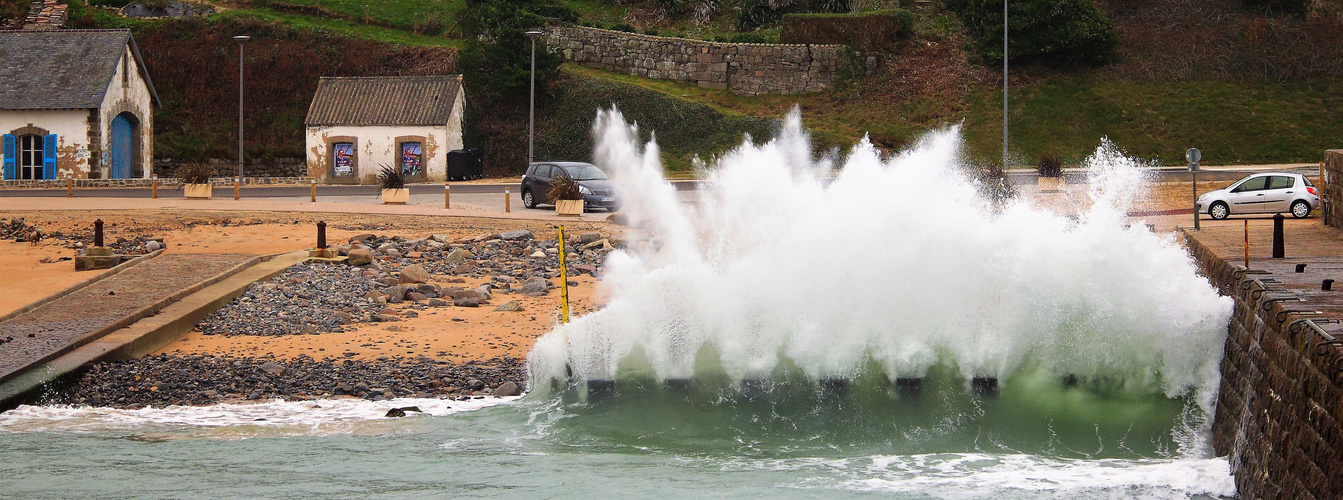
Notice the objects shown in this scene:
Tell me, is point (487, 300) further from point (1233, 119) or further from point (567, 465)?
point (1233, 119)

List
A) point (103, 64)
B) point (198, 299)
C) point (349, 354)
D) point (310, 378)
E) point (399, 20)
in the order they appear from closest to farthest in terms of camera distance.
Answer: point (310, 378) < point (349, 354) < point (198, 299) < point (103, 64) < point (399, 20)

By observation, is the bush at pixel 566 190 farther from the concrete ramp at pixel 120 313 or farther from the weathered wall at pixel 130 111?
the weathered wall at pixel 130 111

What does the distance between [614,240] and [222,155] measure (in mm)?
32786

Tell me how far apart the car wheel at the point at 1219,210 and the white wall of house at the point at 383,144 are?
95.7 feet

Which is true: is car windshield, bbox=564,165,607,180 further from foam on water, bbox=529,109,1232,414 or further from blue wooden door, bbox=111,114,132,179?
blue wooden door, bbox=111,114,132,179

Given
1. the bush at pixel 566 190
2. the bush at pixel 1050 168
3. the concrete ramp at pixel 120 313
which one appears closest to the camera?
the concrete ramp at pixel 120 313

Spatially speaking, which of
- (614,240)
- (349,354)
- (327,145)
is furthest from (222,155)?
(349,354)

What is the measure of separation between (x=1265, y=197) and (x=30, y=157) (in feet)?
133

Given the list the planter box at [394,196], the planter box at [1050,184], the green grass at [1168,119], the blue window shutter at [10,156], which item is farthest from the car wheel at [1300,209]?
the blue window shutter at [10,156]

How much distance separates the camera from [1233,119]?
50062 millimetres

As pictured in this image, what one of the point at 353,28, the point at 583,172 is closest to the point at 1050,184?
the point at 583,172

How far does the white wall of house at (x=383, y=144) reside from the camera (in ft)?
159

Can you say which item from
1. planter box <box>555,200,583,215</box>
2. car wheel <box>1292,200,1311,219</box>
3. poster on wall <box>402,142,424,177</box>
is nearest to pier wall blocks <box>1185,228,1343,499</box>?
car wheel <box>1292,200,1311,219</box>

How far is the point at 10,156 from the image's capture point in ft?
149
